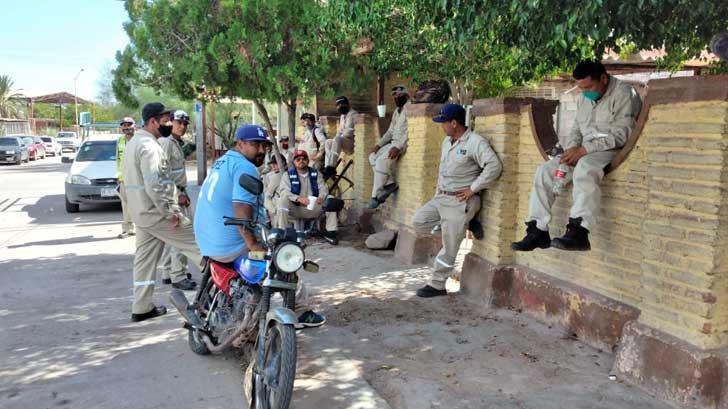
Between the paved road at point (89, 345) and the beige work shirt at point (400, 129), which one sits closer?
the paved road at point (89, 345)

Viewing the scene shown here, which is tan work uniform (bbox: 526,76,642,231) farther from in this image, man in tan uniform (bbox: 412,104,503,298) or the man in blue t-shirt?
the man in blue t-shirt

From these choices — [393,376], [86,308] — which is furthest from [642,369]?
[86,308]

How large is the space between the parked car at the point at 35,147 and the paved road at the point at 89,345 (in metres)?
30.7

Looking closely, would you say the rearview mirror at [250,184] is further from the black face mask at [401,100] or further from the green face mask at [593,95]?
the black face mask at [401,100]

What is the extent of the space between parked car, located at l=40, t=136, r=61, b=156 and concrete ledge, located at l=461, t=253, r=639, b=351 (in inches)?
1703

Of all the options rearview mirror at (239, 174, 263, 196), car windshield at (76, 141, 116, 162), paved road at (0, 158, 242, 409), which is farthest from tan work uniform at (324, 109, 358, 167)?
rearview mirror at (239, 174, 263, 196)

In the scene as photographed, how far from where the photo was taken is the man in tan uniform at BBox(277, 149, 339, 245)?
8633 mm

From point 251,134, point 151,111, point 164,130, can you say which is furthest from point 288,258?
point 164,130

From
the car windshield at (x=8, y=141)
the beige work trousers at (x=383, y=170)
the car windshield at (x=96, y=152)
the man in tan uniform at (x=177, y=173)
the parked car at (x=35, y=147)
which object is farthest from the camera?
the parked car at (x=35, y=147)

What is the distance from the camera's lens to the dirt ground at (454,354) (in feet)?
12.8

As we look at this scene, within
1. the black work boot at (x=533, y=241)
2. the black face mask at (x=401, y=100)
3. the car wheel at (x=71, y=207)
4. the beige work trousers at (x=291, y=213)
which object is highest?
the black face mask at (x=401, y=100)

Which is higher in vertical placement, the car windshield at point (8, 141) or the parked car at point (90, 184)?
the car windshield at point (8, 141)

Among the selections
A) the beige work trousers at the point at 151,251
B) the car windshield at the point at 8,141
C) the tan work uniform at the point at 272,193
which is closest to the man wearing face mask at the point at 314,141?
the tan work uniform at the point at 272,193

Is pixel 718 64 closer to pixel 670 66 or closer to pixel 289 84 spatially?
pixel 670 66
